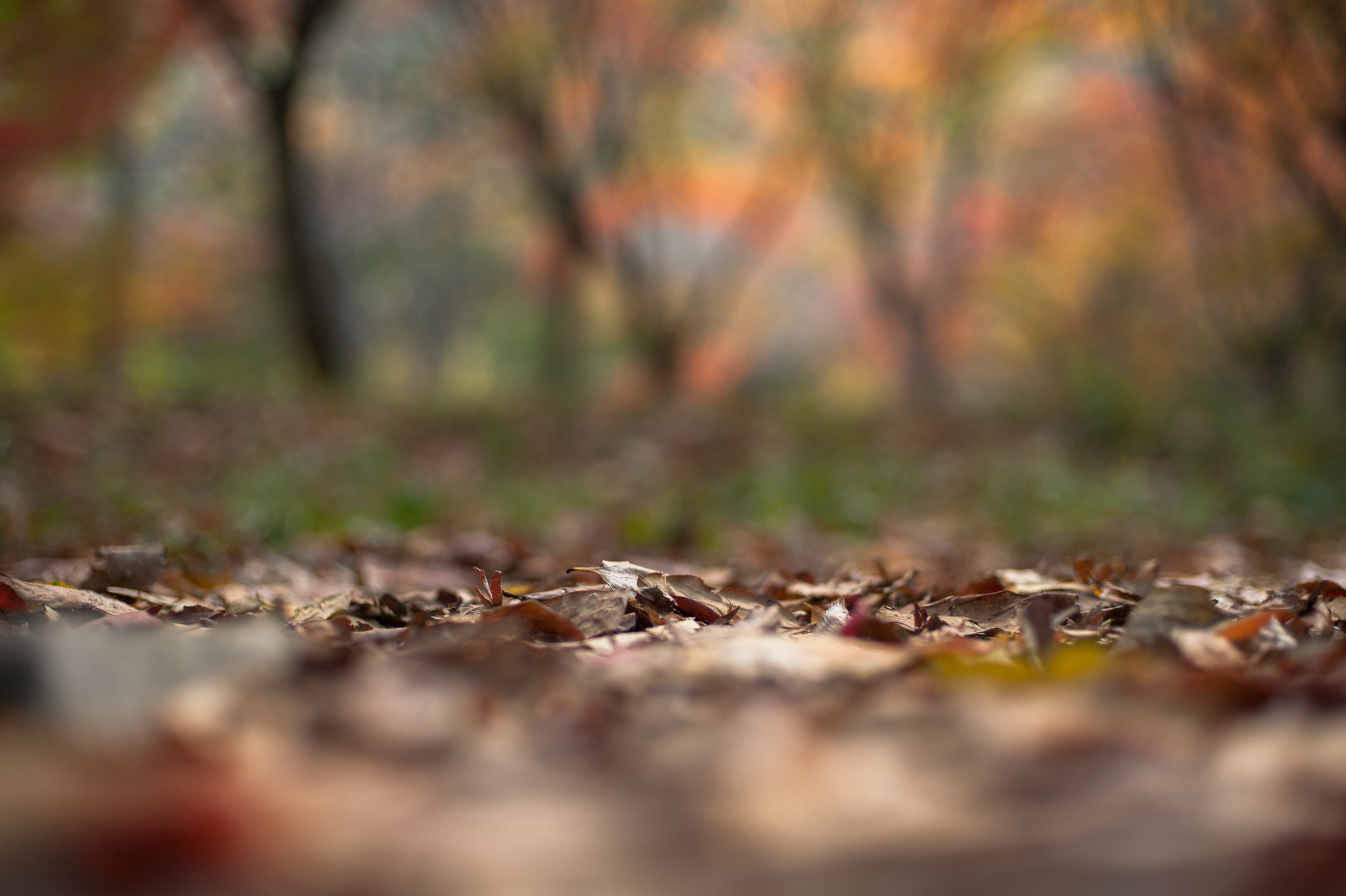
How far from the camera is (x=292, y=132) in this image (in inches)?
334

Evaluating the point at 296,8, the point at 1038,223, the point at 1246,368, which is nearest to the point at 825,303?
the point at 1038,223

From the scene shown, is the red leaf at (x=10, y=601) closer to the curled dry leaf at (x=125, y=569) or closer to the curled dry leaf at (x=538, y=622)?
the curled dry leaf at (x=125, y=569)

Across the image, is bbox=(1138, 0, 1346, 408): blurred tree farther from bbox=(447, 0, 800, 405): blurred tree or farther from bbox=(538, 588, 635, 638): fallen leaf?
bbox=(538, 588, 635, 638): fallen leaf

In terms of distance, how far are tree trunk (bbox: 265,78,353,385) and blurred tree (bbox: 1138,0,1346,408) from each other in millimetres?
6471

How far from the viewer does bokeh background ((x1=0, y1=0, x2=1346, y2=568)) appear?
164 inches

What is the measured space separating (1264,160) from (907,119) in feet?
20.8

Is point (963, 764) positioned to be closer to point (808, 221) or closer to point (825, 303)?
point (808, 221)

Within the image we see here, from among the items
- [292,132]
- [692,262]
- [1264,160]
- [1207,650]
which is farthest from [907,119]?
[1207,650]

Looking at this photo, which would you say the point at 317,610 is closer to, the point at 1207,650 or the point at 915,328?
the point at 1207,650

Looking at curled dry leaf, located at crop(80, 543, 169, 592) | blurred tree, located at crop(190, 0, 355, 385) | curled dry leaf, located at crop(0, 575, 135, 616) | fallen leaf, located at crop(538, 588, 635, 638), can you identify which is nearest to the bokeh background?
blurred tree, located at crop(190, 0, 355, 385)

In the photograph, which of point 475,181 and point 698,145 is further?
point 475,181

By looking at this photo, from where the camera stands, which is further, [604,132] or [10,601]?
[604,132]

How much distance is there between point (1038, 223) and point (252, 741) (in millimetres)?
16221

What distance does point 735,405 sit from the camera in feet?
27.3
